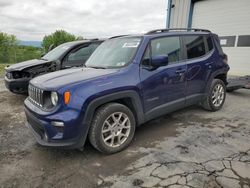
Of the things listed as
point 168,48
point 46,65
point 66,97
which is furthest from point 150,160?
point 46,65

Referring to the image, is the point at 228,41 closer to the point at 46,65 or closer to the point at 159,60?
the point at 159,60

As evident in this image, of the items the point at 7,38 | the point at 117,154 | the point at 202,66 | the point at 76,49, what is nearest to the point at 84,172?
the point at 117,154

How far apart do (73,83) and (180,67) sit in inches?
78.8

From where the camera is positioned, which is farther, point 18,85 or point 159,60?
point 18,85

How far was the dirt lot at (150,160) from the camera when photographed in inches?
95.2

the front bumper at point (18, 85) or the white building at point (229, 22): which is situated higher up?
the white building at point (229, 22)

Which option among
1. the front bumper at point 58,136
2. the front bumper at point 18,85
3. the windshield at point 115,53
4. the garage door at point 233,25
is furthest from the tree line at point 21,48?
the garage door at point 233,25

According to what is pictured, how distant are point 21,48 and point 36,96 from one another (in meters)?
22.1

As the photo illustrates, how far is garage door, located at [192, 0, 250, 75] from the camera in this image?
25.8 feet

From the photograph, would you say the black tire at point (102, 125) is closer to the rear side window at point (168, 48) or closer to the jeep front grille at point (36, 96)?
the jeep front grille at point (36, 96)

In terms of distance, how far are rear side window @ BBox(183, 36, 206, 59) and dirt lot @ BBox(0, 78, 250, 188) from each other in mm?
1366

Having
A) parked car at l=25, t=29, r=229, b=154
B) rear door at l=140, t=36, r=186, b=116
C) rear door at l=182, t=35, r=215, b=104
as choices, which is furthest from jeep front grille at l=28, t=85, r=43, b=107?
rear door at l=182, t=35, r=215, b=104

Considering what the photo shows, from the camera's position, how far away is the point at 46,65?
569cm

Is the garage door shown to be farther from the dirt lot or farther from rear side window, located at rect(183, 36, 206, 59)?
the dirt lot
